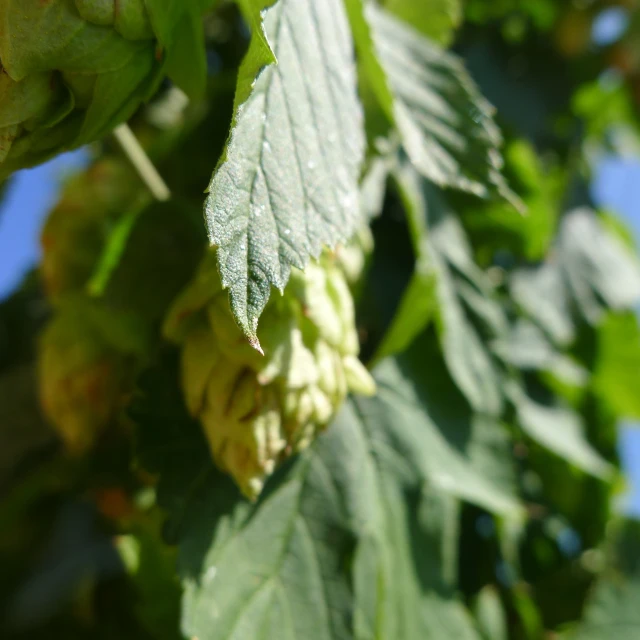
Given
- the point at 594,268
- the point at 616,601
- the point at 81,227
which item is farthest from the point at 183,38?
the point at 616,601

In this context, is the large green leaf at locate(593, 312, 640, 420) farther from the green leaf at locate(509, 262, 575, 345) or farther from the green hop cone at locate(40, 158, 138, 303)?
the green hop cone at locate(40, 158, 138, 303)

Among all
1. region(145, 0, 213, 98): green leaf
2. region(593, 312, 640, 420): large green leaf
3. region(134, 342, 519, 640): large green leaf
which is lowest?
region(593, 312, 640, 420): large green leaf

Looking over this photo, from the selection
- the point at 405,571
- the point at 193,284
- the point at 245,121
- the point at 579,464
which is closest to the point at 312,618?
the point at 405,571

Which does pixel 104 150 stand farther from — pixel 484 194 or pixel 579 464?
pixel 579 464

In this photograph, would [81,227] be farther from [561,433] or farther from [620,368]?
[620,368]

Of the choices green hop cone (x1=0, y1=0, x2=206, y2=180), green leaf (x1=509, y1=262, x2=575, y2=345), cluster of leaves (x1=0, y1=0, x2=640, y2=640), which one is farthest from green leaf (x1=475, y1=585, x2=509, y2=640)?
green hop cone (x1=0, y1=0, x2=206, y2=180)

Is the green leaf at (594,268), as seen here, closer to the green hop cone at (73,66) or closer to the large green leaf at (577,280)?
the large green leaf at (577,280)

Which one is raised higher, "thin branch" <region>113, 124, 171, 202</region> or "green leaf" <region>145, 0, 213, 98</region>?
"green leaf" <region>145, 0, 213, 98</region>
